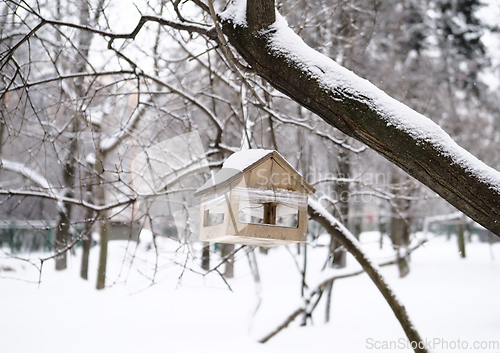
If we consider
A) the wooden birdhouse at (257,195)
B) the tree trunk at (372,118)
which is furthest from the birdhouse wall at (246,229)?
the tree trunk at (372,118)

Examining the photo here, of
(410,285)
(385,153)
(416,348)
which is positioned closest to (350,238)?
(416,348)

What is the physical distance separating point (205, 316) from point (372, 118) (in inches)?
170

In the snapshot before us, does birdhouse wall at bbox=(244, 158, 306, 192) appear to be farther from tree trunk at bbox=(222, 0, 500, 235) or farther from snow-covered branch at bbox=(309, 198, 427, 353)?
snow-covered branch at bbox=(309, 198, 427, 353)

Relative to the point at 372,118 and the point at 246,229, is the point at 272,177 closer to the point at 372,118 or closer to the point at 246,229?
the point at 246,229

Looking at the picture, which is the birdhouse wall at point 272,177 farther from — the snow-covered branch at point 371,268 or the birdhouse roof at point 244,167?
the snow-covered branch at point 371,268

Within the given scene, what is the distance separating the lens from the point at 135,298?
606 centimetres

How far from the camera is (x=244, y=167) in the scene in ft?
6.76

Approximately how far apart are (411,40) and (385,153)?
31.6 ft

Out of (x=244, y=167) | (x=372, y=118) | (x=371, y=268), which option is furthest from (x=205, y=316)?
(x=372, y=118)

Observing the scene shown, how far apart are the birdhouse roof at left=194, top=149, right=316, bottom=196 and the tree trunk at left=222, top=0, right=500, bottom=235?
14.9 inches

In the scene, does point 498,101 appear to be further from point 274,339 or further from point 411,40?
point 274,339

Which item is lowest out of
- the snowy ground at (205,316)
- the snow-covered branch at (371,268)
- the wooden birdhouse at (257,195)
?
the snowy ground at (205,316)

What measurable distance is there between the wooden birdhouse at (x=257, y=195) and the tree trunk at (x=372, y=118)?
1.42ft

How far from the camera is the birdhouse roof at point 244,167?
6.83 ft
